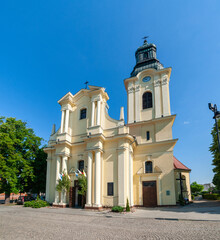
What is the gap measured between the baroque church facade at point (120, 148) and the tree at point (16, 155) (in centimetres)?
415

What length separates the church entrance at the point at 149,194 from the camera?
67.2 ft

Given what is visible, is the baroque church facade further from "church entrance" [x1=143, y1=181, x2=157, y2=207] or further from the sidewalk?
the sidewalk

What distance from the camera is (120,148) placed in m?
19.3

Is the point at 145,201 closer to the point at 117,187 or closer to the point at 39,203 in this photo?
the point at 117,187

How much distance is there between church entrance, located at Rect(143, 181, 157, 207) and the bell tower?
8233 millimetres

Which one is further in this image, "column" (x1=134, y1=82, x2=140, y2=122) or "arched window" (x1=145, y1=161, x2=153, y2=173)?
"column" (x1=134, y1=82, x2=140, y2=122)

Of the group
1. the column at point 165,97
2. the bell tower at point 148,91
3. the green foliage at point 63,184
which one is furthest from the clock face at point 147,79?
the green foliage at point 63,184

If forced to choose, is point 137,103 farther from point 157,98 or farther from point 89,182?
point 89,182

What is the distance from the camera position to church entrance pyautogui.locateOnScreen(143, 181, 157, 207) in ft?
67.2

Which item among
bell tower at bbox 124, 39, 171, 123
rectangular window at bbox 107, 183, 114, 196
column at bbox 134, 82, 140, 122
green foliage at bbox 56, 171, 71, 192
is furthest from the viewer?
column at bbox 134, 82, 140, 122

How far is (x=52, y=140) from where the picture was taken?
957 inches

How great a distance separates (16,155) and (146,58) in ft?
78.6

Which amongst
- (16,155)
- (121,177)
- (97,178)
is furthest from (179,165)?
(16,155)

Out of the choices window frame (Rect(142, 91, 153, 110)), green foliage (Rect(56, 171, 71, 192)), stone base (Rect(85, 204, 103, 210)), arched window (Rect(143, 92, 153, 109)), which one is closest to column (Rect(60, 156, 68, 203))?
green foliage (Rect(56, 171, 71, 192))
